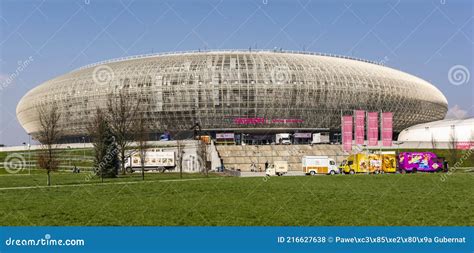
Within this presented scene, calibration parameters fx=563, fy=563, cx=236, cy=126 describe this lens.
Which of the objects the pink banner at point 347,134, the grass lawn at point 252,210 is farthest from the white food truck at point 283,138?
the grass lawn at point 252,210

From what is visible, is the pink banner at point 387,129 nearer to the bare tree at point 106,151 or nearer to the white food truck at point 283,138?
the white food truck at point 283,138

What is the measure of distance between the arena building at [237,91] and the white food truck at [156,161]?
22.7m

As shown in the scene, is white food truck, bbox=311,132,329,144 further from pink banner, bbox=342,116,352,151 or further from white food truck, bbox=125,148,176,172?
white food truck, bbox=125,148,176,172

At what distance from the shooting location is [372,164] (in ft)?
143

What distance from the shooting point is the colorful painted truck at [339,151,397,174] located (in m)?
43.6

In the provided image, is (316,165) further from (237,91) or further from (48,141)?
(237,91)

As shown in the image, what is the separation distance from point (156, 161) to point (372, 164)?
20.2 m

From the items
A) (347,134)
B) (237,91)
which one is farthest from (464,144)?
(237,91)

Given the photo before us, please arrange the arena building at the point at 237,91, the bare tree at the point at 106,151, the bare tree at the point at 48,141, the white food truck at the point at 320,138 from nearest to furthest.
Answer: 1. the bare tree at the point at 48,141
2. the bare tree at the point at 106,151
3. the white food truck at the point at 320,138
4. the arena building at the point at 237,91

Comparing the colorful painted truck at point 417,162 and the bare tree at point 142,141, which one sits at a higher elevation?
the bare tree at point 142,141

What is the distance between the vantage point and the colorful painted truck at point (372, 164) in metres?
43.6

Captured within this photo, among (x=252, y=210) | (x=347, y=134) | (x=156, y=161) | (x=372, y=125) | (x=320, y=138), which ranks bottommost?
(x=156, y=161)

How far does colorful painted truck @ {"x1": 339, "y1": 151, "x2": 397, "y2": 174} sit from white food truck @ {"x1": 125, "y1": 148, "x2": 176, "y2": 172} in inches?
666

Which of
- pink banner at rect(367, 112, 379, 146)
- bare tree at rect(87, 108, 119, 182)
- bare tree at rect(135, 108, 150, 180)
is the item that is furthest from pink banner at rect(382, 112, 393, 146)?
bare tree at rect(87, 108, 119, 182)
